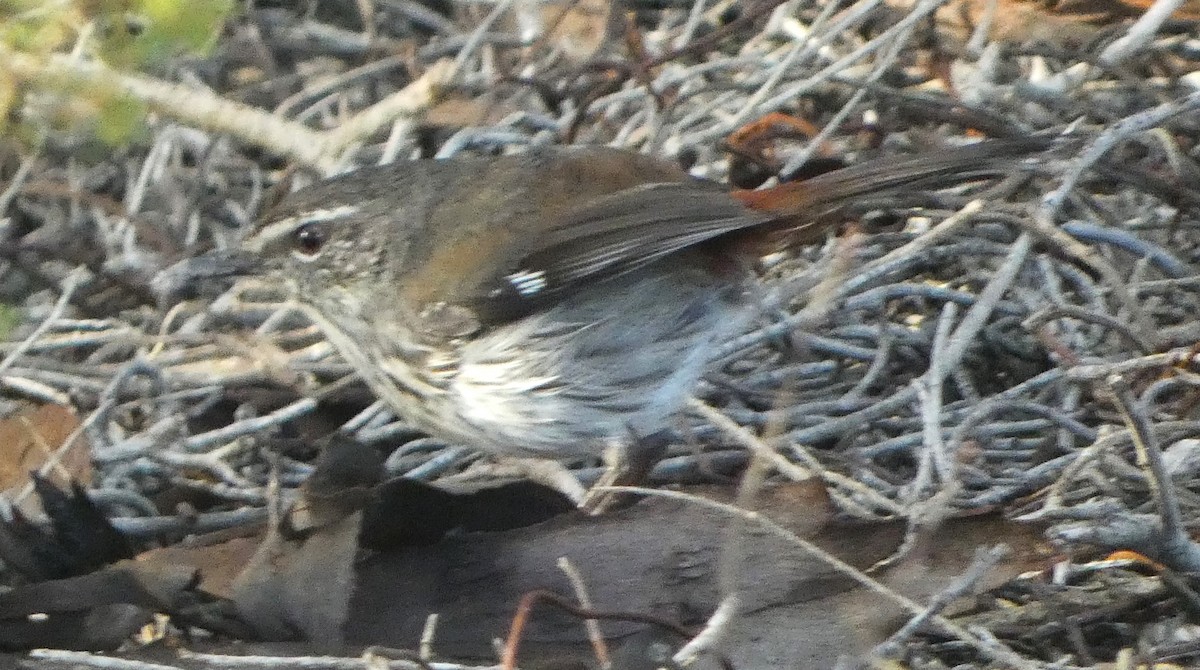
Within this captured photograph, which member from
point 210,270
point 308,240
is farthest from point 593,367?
point 210,270

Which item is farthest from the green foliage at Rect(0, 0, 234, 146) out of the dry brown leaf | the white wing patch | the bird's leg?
the bird's leg

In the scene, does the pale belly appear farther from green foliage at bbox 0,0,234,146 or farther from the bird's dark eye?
green foliage at bbox 0,0,234,146

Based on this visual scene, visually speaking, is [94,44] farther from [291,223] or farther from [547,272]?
[547,272]

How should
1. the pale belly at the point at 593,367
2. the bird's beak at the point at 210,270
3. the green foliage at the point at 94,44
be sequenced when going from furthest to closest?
1. the bird's beak at the point at 210,270
2. the pale belly at the point at 593,367
3. the green foliage at the point at 94,44

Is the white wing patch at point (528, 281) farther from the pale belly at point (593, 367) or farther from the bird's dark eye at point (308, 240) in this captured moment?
the bird's dark eye at point (308, 240)

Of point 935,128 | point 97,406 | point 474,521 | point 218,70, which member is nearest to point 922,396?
point 474,521

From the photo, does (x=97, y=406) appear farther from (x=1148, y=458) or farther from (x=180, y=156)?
(x=1148, y=458)

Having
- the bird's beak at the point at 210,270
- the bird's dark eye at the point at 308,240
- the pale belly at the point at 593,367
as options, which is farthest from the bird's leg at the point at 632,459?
the bird's beak at the point at 210,270
